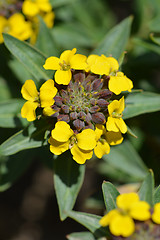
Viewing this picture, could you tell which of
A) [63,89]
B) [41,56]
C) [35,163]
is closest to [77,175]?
[63,89]

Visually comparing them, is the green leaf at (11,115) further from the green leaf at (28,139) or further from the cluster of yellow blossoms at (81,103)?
the cluster of yellow blossoms at (81,103)

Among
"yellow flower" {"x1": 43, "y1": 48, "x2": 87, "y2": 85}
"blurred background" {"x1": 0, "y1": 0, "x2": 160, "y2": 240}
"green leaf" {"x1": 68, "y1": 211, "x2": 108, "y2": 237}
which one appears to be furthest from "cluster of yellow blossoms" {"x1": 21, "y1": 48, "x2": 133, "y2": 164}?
"blurred background" {"x1": 0, "y1": 0, "x2": 160, "y2": 240}

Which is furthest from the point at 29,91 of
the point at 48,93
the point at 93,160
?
the point at 93,160

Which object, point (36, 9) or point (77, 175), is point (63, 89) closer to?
point (77, 175)

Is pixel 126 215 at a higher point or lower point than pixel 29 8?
lower

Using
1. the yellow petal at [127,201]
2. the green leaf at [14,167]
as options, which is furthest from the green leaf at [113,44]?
the yellow petal at [127,201]

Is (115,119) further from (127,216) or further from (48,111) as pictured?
(127,216)

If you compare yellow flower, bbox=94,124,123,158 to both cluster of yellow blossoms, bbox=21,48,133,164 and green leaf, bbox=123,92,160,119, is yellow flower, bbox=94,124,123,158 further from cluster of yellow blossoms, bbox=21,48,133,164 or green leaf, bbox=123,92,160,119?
green leaf, bbox=123,92,160,119
